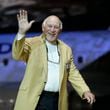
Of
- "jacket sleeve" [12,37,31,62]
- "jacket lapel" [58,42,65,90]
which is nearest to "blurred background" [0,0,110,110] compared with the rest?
"jacket lapel" [58,42,65,90]

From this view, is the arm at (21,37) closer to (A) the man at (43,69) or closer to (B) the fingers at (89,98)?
(A) the man at (43,69)

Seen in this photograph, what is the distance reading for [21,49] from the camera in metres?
4.92

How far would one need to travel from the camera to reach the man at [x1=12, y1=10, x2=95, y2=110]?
4965 mm

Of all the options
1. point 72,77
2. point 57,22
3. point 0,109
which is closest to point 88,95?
point 72,77

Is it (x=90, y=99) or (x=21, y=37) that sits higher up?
(x=21, y=37)

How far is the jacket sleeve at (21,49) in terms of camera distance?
16.0 feet

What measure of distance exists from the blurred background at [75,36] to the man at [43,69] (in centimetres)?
324

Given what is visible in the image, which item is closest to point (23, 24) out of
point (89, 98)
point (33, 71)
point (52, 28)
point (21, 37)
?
point (21, 37)

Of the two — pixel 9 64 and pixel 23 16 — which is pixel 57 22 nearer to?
pixel 23 16

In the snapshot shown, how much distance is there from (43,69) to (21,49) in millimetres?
265

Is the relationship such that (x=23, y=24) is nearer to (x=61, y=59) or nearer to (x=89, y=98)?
(x=61, y=59)

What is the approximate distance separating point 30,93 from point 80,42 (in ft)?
11.5

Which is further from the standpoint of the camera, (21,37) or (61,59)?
(61,59)

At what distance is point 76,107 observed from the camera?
27.8 ft
